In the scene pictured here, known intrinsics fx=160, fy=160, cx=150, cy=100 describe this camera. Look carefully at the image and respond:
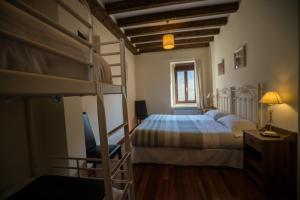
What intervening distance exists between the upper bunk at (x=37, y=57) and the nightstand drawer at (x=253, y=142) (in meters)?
1.75

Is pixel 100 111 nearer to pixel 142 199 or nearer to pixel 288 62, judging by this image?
pixel 142 199

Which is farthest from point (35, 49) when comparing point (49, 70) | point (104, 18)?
point (104, 18)

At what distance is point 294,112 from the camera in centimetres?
162

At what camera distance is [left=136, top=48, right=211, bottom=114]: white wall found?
204 inches

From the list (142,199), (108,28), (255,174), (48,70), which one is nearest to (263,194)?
(255,174)

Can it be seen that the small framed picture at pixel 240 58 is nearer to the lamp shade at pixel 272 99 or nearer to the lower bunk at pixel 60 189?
the lamp shade at pixel 272 99

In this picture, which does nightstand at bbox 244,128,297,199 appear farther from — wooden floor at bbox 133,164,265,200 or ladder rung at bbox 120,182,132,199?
→ ladder rung at bbox 120,182,132,199

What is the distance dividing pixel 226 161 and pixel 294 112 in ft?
3.64

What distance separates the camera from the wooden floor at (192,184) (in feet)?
5.75

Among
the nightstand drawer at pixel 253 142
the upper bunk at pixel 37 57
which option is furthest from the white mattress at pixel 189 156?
the upper bunk at pixel 37 57

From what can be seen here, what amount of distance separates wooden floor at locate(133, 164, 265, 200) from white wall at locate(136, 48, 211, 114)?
3.17 meters

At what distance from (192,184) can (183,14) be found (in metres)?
2.81

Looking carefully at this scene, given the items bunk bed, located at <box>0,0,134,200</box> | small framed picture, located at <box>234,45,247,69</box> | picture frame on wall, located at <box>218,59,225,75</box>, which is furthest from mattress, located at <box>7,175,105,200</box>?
picture frame on wall, located at <box>218,59,225,75</box>

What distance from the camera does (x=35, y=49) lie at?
69 centimetres
